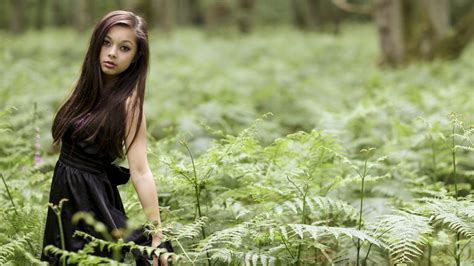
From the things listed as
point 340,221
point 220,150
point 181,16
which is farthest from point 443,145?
point 181,16

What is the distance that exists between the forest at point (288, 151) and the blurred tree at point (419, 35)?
0.04 meters

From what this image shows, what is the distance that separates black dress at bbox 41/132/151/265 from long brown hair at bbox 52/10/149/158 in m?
0.08

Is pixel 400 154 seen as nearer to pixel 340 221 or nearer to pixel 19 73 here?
pixel 340 221

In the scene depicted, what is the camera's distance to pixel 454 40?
12.5m

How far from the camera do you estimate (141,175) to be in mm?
2861

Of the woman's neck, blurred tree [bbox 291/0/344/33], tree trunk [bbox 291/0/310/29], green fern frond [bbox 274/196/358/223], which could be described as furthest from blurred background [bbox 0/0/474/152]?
tree trunk [bbox 291/0/310/29]

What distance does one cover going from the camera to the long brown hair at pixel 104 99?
284 centimetres

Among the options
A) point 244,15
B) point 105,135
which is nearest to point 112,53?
point 105,135

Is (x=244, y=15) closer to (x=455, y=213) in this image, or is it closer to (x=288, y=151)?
(x=288, y=151)

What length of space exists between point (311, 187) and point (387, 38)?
9601 mm

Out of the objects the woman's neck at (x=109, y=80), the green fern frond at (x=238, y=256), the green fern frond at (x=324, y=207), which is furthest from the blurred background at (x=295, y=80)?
the green fern frond at (x=238, y=256)

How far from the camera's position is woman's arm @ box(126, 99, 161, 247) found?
2.84 m

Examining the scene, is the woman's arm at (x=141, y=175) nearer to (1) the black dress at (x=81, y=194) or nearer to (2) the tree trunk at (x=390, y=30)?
(1) the black dress at (x=81, y=194)

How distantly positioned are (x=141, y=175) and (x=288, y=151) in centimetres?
150
